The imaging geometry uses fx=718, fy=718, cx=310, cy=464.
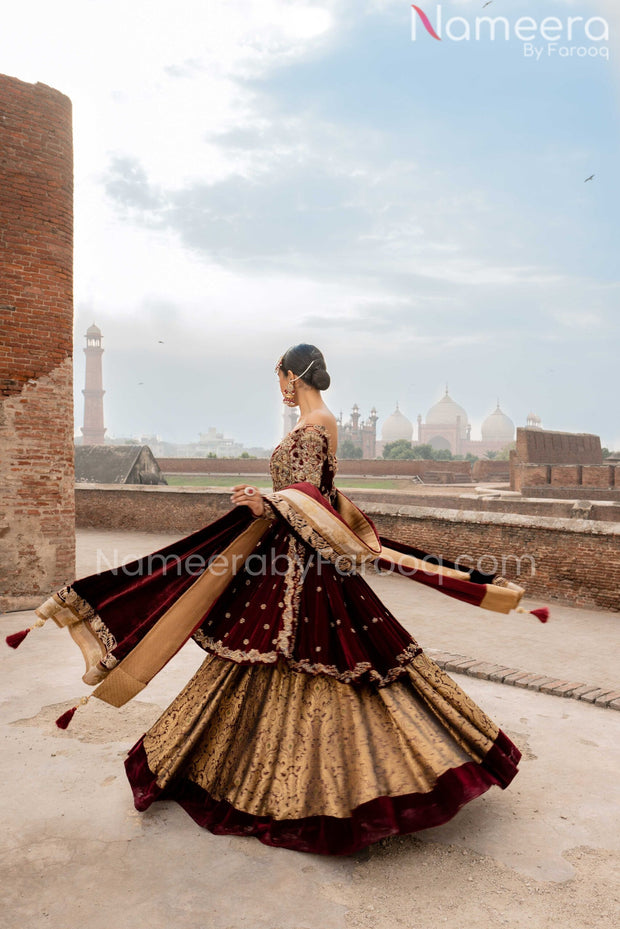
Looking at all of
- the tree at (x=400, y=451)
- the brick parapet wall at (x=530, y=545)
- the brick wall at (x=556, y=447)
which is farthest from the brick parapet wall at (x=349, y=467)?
the brick parapet wall at (x=530, y=545)

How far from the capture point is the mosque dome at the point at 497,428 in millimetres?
129250

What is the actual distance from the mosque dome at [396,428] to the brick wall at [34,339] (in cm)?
10830

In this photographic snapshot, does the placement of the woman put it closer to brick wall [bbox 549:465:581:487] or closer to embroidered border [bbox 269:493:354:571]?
embroidered border [bbox 269:493:354:571]

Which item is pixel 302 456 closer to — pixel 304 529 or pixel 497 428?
pixel 304 529

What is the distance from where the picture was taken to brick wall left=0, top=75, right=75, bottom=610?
25.0ft

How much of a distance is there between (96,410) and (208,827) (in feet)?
312

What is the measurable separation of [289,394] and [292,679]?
1322 mm

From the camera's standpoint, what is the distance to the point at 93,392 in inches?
3691

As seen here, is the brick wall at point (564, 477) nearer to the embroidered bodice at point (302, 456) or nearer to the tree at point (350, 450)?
the embroidered bodice at point (302, 456)

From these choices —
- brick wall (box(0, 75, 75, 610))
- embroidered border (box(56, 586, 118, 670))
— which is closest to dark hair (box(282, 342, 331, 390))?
embroidered border (box(56, 586, 118, 670))

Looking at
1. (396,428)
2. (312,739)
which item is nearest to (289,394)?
(312,739)

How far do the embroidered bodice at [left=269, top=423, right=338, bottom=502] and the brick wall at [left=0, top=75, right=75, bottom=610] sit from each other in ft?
17.6

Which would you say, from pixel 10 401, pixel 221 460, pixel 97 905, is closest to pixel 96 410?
pixel 221 460

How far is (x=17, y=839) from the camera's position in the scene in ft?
10.0
